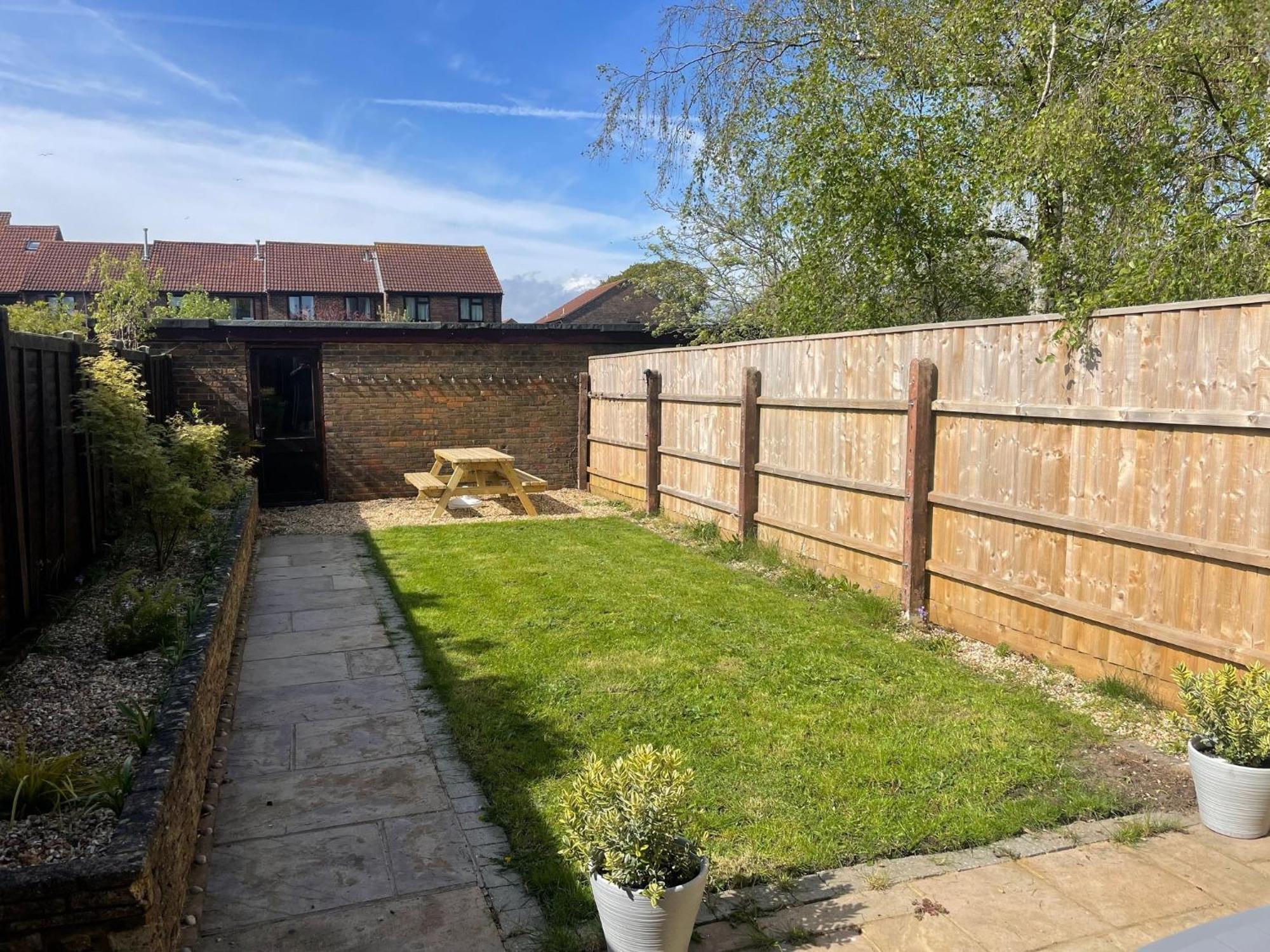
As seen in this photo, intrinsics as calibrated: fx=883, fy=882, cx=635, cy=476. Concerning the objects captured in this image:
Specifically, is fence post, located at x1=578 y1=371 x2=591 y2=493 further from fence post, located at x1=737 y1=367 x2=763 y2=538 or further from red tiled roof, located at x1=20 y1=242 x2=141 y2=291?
red tiled roof, located at x1=20 y1=242 x2=141 y2=291

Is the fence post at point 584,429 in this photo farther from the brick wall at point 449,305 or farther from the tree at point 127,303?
the brick wall at point 449,305

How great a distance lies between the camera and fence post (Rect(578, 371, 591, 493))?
1425cm

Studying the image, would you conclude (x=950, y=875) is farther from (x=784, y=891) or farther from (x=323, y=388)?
(x=323, y=388)

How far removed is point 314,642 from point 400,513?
20.4 feet

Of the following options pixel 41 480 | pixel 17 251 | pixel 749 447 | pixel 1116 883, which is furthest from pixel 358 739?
pixel 17 251

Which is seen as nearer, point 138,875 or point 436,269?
point 138,875

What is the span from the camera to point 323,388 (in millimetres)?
13328

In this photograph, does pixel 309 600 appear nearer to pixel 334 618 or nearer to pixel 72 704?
pixel 334 618

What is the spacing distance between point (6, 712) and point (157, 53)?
259 inches

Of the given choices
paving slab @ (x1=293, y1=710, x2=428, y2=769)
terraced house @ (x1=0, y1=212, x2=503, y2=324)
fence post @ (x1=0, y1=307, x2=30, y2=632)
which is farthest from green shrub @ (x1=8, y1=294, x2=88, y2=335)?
terraced house @ (x1=0, y1=212, x2=503, y2=324)

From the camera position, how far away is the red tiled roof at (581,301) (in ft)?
158

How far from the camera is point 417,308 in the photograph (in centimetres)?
4622

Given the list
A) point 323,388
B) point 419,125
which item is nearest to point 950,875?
point 323,388

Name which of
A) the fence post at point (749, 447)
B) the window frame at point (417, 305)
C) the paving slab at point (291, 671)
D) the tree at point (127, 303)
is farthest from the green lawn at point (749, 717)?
the window frame at point (417, 305)
